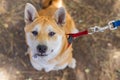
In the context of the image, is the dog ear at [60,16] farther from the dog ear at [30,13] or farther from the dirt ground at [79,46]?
the dirt ground at [79,46]

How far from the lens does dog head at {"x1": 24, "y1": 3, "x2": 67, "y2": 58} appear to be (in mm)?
2412

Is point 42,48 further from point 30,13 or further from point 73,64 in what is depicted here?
point 73,64

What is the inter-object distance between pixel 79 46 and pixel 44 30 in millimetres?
945

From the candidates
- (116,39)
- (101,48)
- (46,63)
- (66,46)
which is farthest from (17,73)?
(116,39)

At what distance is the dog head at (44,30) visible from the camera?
2.41 m

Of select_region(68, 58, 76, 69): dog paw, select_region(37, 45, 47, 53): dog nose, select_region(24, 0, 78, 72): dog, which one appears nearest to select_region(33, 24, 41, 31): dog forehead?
select_region(24, 0, 78, 72): dog

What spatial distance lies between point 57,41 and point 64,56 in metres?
0.35

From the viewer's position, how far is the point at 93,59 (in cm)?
323

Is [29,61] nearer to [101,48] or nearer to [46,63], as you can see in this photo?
[46,63]

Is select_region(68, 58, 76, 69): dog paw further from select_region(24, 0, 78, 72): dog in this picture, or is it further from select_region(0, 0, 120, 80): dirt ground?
select_region(24, 0, 78, 72): dog

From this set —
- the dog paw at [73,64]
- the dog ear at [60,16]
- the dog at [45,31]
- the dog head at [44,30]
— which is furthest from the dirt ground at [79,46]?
the dog ear at [60,16]

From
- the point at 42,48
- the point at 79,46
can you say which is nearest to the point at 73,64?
the point at 79,46

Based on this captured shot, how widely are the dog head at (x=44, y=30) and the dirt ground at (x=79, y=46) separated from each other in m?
0.73

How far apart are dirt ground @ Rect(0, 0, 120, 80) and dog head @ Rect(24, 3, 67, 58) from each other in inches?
28.7
